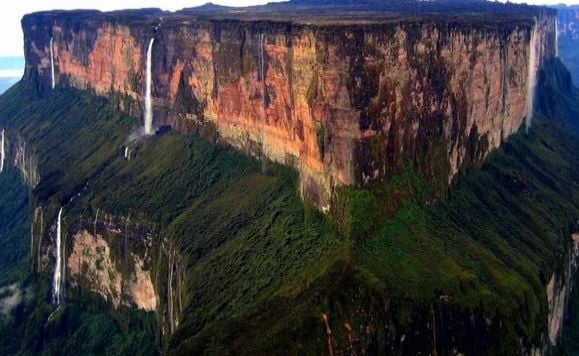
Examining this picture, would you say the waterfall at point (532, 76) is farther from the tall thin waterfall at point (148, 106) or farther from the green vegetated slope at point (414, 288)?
the tall thin waterfall at point (148, 106)

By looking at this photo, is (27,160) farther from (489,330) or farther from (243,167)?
(489,330)

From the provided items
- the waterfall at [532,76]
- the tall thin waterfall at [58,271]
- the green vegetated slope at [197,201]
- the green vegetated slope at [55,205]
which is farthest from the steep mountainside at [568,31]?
the tall thin waterfall at [58,271]

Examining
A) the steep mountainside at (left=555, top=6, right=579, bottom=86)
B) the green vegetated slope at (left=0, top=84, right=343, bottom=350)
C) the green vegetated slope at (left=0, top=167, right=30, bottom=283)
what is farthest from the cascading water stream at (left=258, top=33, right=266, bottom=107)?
the steep mountainside at (left=555, top=6, right=579, bottom=86)

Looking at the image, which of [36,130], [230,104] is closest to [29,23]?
[36,130]

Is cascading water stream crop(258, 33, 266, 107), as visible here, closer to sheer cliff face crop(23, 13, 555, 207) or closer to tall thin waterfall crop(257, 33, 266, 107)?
tall thin waterfall crop(257, 33, 266, 107)

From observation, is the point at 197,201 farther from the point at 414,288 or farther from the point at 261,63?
the point at 414,288
